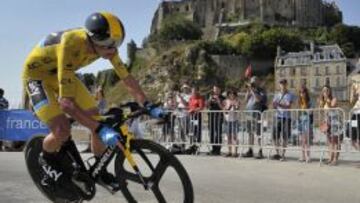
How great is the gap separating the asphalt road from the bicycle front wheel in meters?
0.06

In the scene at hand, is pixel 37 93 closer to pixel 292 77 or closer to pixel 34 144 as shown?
pixel 34 144

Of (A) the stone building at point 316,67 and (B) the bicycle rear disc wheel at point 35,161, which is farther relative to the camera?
(A) the stone building at point 316,67

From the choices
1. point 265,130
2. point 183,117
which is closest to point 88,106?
point 265,130

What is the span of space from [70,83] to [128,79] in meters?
0.66

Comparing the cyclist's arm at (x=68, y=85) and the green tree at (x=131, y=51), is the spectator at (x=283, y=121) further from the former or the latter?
the green tree at (x=131, y=51)

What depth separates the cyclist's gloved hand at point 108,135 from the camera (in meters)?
5.31

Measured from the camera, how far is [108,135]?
5324 millimetres

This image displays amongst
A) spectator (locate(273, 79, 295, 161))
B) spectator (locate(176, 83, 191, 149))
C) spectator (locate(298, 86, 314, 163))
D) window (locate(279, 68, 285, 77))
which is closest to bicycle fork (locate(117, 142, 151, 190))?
spectator (locate(298, 86, 314, 163))

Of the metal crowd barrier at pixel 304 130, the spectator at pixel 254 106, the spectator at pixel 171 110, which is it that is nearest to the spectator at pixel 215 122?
the spectator at pixel 254 106

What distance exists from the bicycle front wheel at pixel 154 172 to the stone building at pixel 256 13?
12844 centimetres

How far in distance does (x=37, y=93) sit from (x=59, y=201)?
104cm

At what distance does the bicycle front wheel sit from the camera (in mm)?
5305

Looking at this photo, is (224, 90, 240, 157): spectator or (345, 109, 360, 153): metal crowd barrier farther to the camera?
(224, 90, 240, 157): spectator

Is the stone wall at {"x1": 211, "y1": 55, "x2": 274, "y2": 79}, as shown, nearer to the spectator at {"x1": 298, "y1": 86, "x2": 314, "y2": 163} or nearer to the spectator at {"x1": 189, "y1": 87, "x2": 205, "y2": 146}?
the spectator at {"x1": 189, "y1": 87, "x2": 205, "y2": 146}
